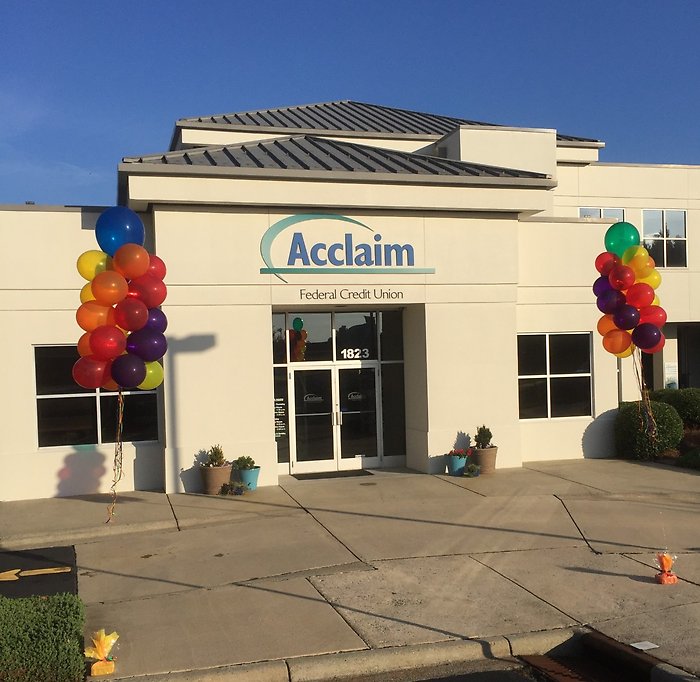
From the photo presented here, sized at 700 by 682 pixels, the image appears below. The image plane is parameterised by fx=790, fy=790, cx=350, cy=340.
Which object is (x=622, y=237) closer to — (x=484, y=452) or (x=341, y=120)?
(x=484, y=452)

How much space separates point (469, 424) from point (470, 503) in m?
3.03

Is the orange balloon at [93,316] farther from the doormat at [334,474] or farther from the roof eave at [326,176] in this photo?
the doormat at [334,474]

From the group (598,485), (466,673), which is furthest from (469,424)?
(466,673)

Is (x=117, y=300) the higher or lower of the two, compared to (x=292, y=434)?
higher

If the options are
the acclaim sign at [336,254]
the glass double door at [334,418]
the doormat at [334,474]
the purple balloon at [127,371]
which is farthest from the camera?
the glass double door at [334,418]

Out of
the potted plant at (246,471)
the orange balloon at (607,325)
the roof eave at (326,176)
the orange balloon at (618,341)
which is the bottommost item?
the potted plant at (246,471)

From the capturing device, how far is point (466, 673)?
6242mm

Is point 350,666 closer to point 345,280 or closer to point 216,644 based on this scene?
point 216,644

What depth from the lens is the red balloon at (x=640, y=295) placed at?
10430 mm

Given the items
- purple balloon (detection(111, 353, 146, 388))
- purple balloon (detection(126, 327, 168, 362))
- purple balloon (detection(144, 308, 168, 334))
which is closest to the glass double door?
purple balloon (detection(144, 308, 168, 334))

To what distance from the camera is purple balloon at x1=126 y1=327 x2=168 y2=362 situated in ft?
31.2

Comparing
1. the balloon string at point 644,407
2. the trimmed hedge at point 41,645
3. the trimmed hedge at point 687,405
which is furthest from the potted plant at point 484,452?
the trimmed hedge at point 41,645

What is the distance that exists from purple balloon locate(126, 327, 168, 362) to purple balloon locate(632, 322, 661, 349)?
6.20 meters

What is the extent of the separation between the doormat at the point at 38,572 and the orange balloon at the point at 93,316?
2.76 metres
